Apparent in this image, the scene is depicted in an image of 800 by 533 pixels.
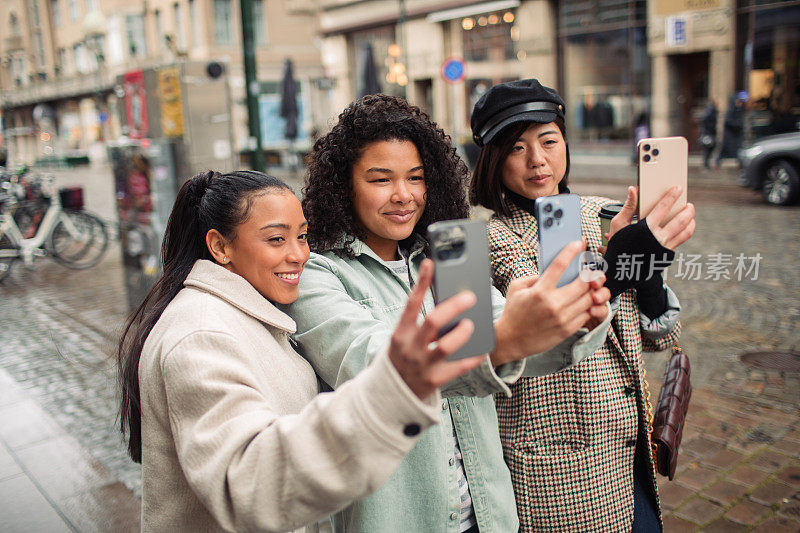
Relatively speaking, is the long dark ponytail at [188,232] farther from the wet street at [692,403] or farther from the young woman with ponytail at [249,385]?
the wet street at [692,403]

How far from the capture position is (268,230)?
5.22ft

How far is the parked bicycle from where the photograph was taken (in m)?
10.1

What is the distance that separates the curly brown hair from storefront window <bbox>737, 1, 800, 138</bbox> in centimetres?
1694

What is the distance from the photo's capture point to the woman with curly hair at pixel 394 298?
61.9 inches

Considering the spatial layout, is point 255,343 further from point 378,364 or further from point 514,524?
point 514,524

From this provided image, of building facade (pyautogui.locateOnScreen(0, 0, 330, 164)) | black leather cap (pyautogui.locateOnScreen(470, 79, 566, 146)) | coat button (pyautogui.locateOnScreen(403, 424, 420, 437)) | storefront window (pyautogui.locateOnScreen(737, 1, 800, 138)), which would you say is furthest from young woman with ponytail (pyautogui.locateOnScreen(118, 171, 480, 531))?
building facade (pyautogui.locateOnScreen(0, 0, 330, 164))

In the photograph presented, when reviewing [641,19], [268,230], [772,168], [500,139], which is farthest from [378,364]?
[641,19]

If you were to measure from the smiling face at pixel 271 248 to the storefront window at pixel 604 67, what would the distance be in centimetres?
1968

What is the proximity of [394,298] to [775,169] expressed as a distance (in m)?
11.5

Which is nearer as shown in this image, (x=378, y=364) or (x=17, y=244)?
(x=378, y=364)

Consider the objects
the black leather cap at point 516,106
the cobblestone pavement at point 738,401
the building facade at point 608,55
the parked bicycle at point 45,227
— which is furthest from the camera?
the building facade at point 608,55

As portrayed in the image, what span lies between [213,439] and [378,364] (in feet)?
1.21

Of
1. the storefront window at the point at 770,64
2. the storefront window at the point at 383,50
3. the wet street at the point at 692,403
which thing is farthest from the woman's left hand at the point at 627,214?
the storefront window at the point at 383,50

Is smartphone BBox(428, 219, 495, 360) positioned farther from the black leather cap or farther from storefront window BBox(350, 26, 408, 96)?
storefront window BBox(350, 26, 408, 96)
